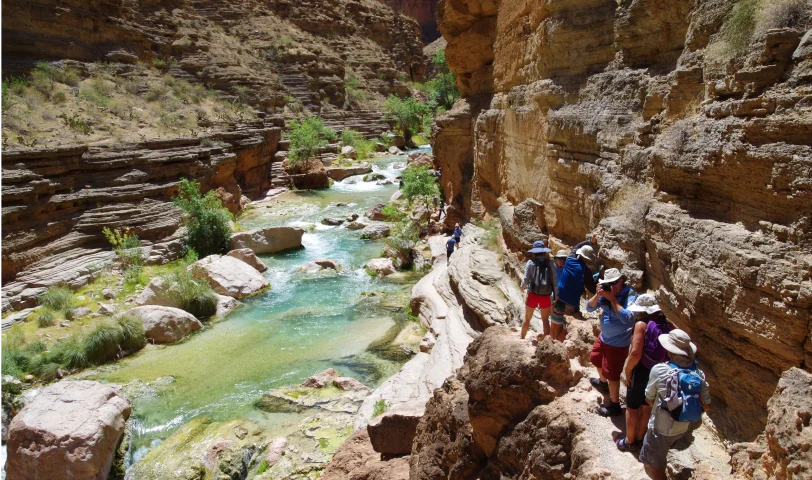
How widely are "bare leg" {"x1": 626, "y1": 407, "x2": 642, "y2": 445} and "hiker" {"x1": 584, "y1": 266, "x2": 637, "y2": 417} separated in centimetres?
35

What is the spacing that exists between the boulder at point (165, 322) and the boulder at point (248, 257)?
12.4 ft

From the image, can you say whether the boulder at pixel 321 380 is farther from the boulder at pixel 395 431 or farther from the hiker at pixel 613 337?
the hiker at pixel 613 337

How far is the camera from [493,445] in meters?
4.91

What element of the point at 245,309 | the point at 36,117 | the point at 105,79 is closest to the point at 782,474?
the point at 245,309

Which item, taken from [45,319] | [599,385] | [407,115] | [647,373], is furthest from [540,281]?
[407,115]

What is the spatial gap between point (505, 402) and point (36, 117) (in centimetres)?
2123

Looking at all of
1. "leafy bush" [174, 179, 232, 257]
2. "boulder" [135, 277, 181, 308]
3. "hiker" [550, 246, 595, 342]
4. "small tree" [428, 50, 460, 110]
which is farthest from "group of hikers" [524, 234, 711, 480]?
"small tree" [428, 50, 460, 110]

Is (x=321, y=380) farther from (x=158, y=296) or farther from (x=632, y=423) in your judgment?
(x=632, y=423)

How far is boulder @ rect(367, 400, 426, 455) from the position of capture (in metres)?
6.30

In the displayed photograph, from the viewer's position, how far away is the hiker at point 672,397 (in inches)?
140

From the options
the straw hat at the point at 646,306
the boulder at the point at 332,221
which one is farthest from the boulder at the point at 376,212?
the straw hat at the point at 646,306

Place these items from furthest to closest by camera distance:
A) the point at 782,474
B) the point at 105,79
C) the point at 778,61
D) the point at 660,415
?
the point at 105,79 → the point at 778,61 → the point at 660,415 → the point at 782,474

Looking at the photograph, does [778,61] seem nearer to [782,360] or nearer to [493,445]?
[782,360]

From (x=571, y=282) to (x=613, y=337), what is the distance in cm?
158
